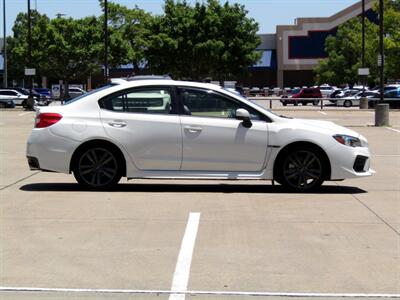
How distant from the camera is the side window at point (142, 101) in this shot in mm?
10109

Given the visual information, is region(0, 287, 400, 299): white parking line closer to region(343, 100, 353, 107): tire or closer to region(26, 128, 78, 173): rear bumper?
region(26, 128, 78, 173): rear bumper

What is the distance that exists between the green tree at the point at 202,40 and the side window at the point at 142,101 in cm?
3734

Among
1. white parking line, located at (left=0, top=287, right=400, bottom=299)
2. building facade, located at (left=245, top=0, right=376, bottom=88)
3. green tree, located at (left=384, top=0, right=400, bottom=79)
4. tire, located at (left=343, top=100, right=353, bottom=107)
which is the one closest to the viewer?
white parking line, located at (left=0, top=287, right=400, bottom=299)

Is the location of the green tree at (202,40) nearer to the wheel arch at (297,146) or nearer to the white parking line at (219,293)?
the wheel arch at (297,146)

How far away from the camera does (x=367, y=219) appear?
823cm

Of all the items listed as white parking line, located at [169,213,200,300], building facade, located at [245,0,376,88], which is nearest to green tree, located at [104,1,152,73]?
building facade, located at [245,0,376,88]

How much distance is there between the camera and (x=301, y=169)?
10.1 metres

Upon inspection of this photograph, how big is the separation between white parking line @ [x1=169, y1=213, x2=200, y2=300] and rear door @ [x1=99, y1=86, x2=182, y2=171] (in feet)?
6.32

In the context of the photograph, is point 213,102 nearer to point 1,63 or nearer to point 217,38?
point 217,38

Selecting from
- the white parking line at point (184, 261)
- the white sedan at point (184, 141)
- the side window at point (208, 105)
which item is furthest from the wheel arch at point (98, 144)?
the white parking line at point (184, 261)

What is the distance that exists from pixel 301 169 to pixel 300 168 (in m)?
0.02

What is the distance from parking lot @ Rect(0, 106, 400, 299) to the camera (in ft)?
18.2

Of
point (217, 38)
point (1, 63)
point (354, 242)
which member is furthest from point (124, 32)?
point (354, 242)

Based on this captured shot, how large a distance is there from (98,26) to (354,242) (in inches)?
2138
